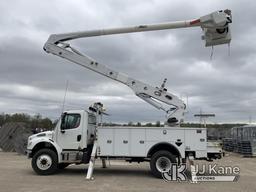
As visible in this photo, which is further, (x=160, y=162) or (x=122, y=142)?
(x=122, y=142)

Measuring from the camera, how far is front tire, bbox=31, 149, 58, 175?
14555mm

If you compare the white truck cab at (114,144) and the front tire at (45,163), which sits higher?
the white truck cab at (114,144)

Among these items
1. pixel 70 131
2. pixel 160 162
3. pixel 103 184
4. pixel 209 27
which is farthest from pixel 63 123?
pixel 209 27

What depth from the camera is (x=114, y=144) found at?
1458cm

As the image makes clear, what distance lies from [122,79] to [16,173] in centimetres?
596

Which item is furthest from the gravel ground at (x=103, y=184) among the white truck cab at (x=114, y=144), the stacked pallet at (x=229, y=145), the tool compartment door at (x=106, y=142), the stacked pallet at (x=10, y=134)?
the stacked pallet at (x=229, y=145)

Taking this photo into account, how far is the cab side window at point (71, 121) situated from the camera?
1494cm

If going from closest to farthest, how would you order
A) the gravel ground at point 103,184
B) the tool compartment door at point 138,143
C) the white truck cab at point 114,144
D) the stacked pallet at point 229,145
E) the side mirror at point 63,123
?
the gravel ground at point 103,184 → the white truck cab at point 114,144 → the tool compartment door at point 138,143 → the side mirror at point 63,123 → the stacked pallet at point 229,145

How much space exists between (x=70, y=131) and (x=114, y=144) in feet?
6.24

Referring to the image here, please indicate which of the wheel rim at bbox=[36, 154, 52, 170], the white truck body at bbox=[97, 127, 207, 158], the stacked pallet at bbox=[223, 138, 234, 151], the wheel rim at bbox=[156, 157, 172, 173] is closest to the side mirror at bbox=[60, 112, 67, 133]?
the wheel rim at bbox=[36, 154, 52, 170]

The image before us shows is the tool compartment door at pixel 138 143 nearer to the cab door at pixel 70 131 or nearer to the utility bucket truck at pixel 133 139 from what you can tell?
the utility bucket truck at pixel 133 139

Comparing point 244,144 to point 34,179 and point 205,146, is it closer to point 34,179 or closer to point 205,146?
point 205,146

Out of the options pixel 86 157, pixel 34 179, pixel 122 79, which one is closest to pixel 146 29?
pixel 122 79

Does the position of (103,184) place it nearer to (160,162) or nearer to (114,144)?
(114,144)
